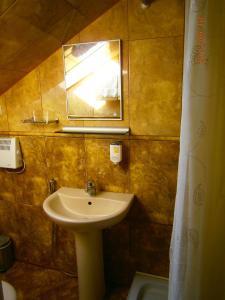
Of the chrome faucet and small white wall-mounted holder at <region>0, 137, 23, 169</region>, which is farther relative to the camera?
small white wall-mounted holder at <region>0, 137, 23, 169</region>

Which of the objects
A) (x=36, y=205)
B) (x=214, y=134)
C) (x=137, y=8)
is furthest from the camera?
(x=36, y=205)

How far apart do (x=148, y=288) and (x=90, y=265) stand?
1.59ft

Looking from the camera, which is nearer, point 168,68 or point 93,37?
point 168,68

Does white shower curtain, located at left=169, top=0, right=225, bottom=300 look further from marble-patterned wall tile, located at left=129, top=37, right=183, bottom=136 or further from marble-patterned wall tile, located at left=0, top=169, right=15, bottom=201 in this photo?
marble-patterned wall tile, located at left=0, top=169, right=15, bottom=201

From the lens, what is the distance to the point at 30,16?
1.20 metres

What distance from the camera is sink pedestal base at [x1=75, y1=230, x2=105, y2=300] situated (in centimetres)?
156

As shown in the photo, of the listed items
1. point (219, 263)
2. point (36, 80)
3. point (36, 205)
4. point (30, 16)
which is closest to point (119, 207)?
point (219, 263)

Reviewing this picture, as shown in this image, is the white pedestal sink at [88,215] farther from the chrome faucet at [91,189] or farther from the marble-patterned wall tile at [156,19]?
the marble-patterned wall tile at [156,19]

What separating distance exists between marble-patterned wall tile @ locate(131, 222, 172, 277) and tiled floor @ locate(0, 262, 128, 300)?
1.04 ft

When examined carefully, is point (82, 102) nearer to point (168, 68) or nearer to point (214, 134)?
point (168, 68)

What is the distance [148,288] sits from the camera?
1668 mm

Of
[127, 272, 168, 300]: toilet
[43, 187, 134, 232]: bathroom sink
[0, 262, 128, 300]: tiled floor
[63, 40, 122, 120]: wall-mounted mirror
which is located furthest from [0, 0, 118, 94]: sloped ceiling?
[127, 272, 168, 300]: toilet

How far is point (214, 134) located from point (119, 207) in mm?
877

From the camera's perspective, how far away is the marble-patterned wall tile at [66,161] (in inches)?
67.9
